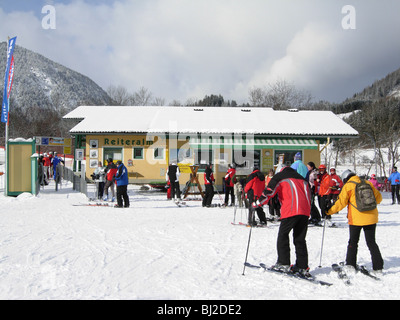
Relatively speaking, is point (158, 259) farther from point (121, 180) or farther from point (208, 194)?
point (208, 194)

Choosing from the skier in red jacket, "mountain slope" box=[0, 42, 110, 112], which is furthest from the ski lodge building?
"mountain slope" box=[0, 42, 110, 112]

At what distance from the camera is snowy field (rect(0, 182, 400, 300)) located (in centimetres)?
393

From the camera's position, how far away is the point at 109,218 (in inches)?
356

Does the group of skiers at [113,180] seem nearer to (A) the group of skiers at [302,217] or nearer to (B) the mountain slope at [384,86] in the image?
(A) the group of skiers at [302,217]

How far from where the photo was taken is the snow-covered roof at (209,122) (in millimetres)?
19422

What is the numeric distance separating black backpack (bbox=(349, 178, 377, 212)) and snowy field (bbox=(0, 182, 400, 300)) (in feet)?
2.85

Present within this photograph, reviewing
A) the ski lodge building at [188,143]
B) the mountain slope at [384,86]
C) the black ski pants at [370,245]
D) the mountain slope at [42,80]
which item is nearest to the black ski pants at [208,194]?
the ski lodge building at [188,143]

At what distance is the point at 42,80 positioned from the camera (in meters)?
140

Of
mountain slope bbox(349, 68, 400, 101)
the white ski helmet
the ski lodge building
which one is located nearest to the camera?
the white ski helmet

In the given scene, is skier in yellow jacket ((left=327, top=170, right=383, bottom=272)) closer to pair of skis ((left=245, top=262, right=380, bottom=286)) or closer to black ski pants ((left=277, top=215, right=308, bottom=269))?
pair of skis ((left=245, top=262, right=380, bottom=286))

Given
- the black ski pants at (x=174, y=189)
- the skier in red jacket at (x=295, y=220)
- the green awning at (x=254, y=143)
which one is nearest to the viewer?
the skier in red jacket at (x=295, y=220)

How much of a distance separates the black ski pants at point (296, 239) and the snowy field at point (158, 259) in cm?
26
